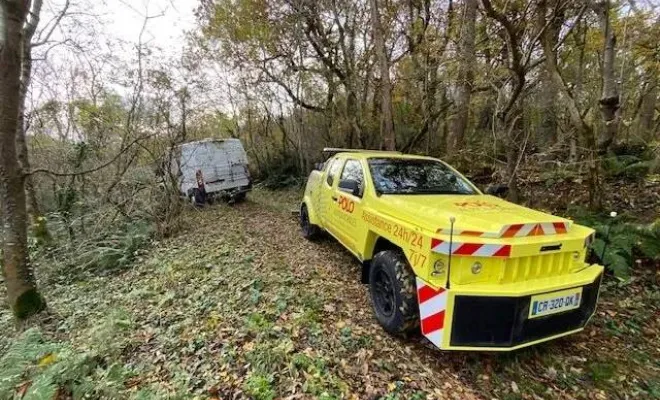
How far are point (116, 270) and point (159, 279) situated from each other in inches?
68.2

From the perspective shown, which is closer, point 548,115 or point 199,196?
point 548,115

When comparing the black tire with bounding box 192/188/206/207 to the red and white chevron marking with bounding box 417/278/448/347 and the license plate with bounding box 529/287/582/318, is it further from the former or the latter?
the license plate with bounding box 529/287/582/318

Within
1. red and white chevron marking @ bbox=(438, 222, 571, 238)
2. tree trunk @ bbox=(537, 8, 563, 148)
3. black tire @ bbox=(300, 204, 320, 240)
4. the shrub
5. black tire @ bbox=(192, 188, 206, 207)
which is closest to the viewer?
red and white chevron marking @ bbox=(438, 222, 571, 238)

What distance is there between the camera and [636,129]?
41.5 feet

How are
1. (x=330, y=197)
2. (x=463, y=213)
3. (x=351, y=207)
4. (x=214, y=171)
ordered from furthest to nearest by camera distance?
(x=214, y=171), (x=330, y=197), (x=351, y=207), (x=463, y=213)

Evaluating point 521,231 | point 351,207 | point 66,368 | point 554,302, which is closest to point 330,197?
point 351,207

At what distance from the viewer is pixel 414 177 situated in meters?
4.40

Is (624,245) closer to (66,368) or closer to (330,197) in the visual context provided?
(330,197)

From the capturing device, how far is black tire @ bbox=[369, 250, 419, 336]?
9.96ft

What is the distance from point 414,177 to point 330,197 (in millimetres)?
1531

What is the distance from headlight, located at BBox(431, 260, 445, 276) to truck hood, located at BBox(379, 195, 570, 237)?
26 centimetres

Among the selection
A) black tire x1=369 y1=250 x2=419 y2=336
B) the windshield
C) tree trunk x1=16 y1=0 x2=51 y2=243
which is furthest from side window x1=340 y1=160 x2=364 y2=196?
tree trunk x1=16 y1=0 x2=51 y2=243

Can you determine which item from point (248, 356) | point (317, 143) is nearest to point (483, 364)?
point (248, 356)

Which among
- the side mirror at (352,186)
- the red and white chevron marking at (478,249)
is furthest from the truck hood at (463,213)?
the side mirror at (352,186)
